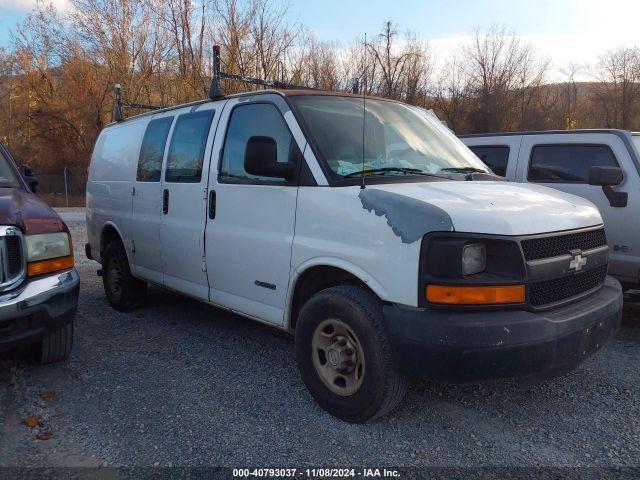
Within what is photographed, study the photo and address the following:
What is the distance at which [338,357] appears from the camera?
313 cm

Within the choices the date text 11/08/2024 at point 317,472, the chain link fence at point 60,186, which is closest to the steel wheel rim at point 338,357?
the date text 11/08/2024 at point 317,472

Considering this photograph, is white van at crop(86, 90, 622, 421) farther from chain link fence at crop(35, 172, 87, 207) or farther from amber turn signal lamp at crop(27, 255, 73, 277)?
chain link fence at crop(35, 172, 87, 207)

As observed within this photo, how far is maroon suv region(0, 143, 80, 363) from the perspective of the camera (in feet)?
11.0

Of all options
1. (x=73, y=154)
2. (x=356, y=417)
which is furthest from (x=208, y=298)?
(x=73, y=154)

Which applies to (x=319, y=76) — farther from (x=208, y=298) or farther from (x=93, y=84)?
(x=208, y=298)

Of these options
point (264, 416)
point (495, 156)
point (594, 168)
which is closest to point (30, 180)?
point (264, 416)

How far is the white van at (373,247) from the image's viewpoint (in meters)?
2.66

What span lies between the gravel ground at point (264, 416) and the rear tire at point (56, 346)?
0.11 metres

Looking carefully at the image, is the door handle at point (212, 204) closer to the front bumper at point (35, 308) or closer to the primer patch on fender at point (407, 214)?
the front bumper at point (35, 308)

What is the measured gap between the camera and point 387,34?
85.1 ft

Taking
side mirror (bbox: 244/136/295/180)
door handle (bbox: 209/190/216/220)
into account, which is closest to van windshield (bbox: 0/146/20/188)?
door handle (bbox: 209/190/216/220)

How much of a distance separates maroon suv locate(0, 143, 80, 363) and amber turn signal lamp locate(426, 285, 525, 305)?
260cm

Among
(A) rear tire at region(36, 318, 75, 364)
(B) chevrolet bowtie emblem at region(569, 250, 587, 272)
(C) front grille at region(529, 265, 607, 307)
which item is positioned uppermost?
(B) chevrolet bowtie emblem at region(569, 250, 587, 272)

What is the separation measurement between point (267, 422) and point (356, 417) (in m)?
0.56
